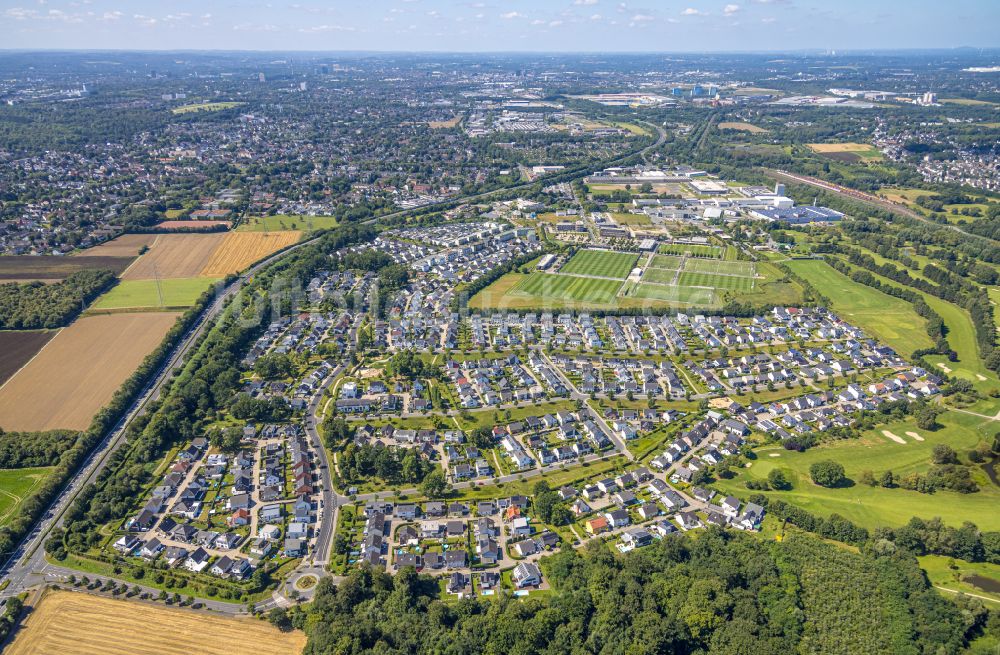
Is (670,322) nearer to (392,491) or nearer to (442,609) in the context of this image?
(392,491)

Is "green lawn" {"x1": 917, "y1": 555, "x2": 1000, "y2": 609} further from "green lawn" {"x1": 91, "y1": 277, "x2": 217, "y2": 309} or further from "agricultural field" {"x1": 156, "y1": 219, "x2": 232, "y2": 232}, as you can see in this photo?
"agricultural field" {"x1": 156, "y1": 219, "x2": 232, "y2": 232}

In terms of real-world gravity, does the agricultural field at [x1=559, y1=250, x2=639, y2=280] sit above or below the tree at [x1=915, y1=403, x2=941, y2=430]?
above

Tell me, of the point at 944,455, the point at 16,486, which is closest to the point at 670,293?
the point at 944,455

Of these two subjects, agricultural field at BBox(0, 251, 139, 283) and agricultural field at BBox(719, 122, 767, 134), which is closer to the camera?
agricultural field at BBox(0, 251, 139, 283)

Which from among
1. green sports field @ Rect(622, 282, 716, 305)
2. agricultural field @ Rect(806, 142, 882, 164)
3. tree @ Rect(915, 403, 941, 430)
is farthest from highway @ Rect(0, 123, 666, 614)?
agricultural field @ Rect(806, 142, 882, 164)

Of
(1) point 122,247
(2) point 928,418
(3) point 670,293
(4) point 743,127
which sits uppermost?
(4) point 743,127

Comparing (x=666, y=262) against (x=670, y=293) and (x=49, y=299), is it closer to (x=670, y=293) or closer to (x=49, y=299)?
(x=670, y=293)
